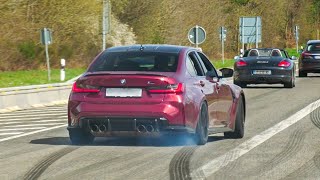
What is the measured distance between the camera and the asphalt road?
9398mm

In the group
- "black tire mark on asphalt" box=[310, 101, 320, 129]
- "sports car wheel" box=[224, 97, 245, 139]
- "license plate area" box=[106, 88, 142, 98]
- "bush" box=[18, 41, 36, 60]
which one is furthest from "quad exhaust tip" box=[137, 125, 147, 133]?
"bush" box=[18, 41, 36, 60]

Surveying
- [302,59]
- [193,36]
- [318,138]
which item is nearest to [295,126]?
[318,138]

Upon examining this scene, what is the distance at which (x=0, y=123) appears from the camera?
704 inches

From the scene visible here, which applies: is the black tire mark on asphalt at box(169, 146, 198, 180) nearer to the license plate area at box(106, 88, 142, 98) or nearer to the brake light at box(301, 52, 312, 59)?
the license plate area at box(106, 88, 142, 98)

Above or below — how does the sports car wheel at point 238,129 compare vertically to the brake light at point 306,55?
above

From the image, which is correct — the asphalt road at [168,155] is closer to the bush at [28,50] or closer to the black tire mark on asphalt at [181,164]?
the black tire mark on asphalt at [181,164]

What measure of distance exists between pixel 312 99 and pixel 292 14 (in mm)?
92091

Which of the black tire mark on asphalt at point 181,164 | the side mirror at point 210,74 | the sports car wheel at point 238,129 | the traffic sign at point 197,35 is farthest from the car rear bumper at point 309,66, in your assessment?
the black tire mark on asphalt at point 181,164

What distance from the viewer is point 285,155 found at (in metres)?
11.1

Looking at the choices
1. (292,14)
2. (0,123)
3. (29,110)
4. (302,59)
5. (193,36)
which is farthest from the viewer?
(292,14)

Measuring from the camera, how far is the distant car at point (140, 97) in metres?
11.6

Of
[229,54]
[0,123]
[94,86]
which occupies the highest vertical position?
[94,86]

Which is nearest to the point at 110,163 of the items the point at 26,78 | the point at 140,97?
the point at 140,97

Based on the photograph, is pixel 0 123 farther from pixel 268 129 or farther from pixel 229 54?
pixel 229 54
